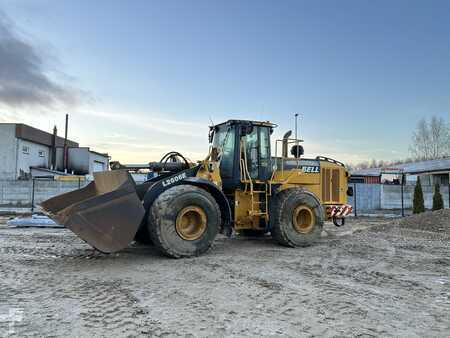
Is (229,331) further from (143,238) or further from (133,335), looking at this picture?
(143,238)

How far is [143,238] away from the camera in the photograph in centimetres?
870

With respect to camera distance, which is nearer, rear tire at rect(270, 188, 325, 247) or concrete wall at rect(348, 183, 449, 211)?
rear tire at rect(270, 188, 325, 247)

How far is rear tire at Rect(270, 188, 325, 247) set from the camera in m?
9.09

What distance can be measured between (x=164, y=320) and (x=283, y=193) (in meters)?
5.36

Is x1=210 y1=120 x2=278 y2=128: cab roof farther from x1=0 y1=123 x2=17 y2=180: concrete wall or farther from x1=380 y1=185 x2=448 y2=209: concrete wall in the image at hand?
x1=0 y1=123 x2=17 y2=180: concrete wall

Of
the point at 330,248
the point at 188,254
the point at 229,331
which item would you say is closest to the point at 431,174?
the point at 330,248

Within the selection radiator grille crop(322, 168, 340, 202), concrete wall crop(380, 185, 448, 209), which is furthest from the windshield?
concrete wall crop(380, 185, 448, 209)

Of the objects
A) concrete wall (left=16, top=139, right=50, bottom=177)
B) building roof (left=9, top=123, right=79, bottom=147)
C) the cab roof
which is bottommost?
the cab roof

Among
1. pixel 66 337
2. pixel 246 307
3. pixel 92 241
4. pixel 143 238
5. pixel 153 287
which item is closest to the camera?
pixel 66 337

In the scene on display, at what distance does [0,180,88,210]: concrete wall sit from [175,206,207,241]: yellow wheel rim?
50.7 feet

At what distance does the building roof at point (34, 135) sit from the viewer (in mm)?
33438

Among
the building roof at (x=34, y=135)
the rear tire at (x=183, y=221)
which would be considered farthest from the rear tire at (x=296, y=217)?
the building roof at (x=34, y=135)

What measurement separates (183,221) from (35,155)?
32.6m

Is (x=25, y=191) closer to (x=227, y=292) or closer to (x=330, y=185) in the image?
(x=330, y=185)
